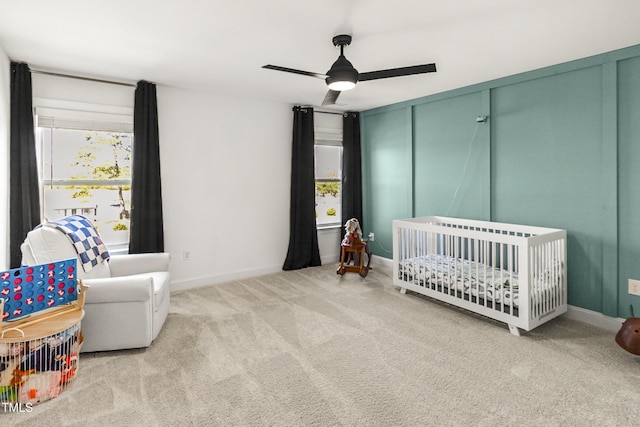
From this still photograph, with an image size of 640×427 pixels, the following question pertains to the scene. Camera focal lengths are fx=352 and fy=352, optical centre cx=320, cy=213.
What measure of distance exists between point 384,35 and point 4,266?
3441mm

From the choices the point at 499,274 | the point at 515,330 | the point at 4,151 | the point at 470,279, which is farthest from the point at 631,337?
the point at 4,151

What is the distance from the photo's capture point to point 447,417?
181 centimetres

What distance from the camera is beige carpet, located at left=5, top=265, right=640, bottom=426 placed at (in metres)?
1.83

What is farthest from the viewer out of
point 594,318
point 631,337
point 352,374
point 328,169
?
point 328,169

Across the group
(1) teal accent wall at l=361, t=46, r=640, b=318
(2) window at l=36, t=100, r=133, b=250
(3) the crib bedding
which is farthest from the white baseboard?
(2) window at l=36, t=100, r=133, b=250

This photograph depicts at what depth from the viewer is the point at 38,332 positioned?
196 centimetres

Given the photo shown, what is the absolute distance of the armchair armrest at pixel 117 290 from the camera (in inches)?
95.4

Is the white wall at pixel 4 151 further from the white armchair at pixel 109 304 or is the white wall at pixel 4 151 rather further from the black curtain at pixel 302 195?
the black curtain at pixel 302 195

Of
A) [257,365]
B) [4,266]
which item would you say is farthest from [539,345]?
[4,266]

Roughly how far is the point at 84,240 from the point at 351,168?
3450mm

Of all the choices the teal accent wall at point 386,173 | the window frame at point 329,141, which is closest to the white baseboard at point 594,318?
the teal accent wall at point 386,173

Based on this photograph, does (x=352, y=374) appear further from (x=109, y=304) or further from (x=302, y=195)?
(x=302, y=195)

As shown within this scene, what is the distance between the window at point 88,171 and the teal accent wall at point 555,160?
11.0 feet

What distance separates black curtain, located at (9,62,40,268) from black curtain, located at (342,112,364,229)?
357 centimetres
